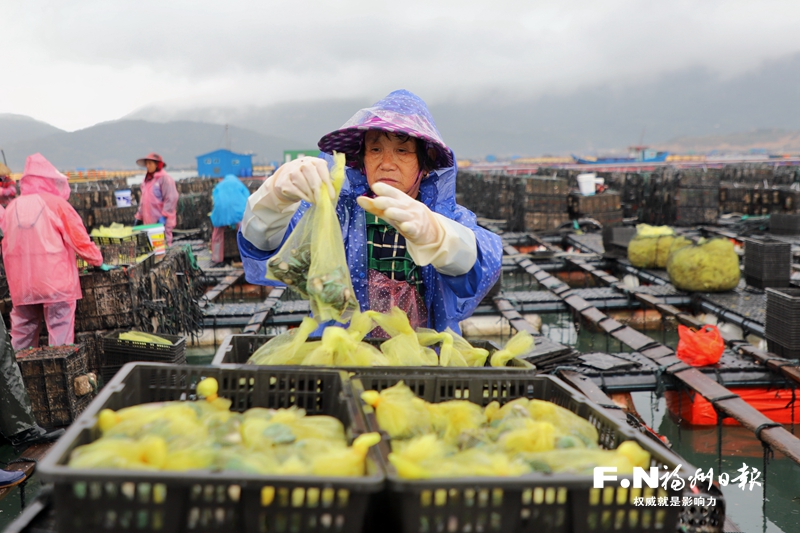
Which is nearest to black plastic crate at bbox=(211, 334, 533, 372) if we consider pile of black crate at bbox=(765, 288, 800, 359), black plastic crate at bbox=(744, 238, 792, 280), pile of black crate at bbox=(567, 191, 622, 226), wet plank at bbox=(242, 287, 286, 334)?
wet plank at bbox=(242, 287, 286, 334)

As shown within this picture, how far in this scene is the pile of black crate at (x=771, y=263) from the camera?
7750mm

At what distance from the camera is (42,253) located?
5.07 meters

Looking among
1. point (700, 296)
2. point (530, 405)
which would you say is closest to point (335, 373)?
point (530, 405)

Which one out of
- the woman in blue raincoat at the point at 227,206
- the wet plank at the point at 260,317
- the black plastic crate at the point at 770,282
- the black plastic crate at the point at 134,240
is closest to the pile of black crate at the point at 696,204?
the black plastic crate at the point at 770,282

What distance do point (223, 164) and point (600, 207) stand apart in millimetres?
33819

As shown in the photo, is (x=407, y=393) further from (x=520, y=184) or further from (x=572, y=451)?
(x=520, y=184)

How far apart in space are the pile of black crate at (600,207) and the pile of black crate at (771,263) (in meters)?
7.35

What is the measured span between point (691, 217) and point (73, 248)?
47.6ft

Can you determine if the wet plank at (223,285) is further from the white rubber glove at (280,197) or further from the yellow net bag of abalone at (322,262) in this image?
the yellow net bag of abalone at (322,262)

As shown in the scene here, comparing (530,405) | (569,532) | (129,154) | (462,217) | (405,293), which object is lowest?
(569,532)

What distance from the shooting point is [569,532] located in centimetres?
119

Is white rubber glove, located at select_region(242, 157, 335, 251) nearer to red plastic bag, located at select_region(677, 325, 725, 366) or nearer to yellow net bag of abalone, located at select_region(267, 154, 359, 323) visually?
yellow net bag of abalone, located at select_region(267, 154, 359, 323)

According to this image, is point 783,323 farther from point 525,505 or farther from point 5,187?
point 5,187

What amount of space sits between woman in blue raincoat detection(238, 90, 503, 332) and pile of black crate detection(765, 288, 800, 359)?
13.3 feet
